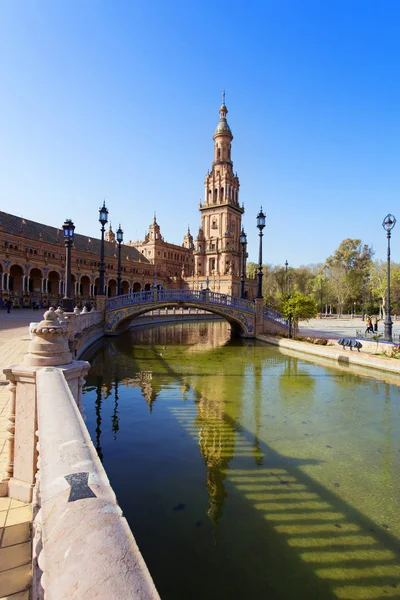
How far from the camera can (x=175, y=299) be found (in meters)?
26.7

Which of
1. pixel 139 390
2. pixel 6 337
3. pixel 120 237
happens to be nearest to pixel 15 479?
pixel 139 390

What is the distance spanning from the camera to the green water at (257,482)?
4168mm

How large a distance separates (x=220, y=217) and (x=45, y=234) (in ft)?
96.6

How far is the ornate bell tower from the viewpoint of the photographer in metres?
64.0

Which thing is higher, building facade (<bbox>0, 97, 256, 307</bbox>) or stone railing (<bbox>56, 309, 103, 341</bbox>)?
building facade (<bbox>0, 97, 256, 307</bbox>)

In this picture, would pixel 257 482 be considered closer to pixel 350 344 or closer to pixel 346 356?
pixel 346 356

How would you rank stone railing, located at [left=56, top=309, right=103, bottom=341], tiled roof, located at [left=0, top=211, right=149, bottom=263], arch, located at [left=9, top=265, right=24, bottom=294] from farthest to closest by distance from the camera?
tiled roof, located at [left=0, top=211, right=149, bottom=263] → arch, located at [left=9, top=265, right=24, bottom=294] → stone railing, located at [left=56, top=309, right=103, bottom=341]

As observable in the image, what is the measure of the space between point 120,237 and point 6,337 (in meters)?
11.2

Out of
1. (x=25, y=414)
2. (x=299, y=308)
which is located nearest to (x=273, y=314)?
(x=299, y=308)

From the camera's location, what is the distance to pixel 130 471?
20.8 feet

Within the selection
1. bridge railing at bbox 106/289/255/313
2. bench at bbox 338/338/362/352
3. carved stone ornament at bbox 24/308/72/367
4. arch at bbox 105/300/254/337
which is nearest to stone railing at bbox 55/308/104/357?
arch at bbox 105/300/254/337

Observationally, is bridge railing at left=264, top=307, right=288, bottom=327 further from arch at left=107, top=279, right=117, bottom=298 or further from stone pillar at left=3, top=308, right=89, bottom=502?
arch at left=107, top=279, right=117, bottom=298

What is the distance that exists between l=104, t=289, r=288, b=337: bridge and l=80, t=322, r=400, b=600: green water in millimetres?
13046

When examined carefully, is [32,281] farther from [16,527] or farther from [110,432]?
[16,527]
